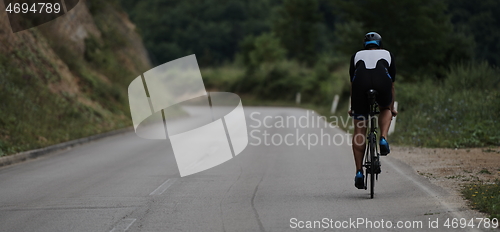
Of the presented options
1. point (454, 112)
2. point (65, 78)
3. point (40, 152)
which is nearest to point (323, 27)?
point (65, 78)

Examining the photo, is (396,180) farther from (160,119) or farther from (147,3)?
(147,3)

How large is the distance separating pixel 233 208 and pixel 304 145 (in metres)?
8.75

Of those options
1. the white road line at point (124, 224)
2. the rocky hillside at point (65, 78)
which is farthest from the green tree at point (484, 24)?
the white road line at point (124, 224)

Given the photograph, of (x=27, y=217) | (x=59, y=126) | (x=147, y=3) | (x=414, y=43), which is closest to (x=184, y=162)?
(x=27, y=217)

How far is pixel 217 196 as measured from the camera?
348 inches

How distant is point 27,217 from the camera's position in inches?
298

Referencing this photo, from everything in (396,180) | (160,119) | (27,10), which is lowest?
(160,119)

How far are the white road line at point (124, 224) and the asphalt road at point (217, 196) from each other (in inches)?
0.4

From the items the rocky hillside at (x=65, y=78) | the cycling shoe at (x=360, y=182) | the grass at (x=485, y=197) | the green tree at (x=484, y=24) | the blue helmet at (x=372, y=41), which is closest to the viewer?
the grass at (x=485, y=197)

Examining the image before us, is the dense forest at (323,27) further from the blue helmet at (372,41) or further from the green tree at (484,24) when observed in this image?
the blue helmet at (372,41)

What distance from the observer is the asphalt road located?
7.03 m

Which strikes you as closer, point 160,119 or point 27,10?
point 27,10

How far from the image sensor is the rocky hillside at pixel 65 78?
17.9 metres

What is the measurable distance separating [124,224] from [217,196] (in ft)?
6.65
